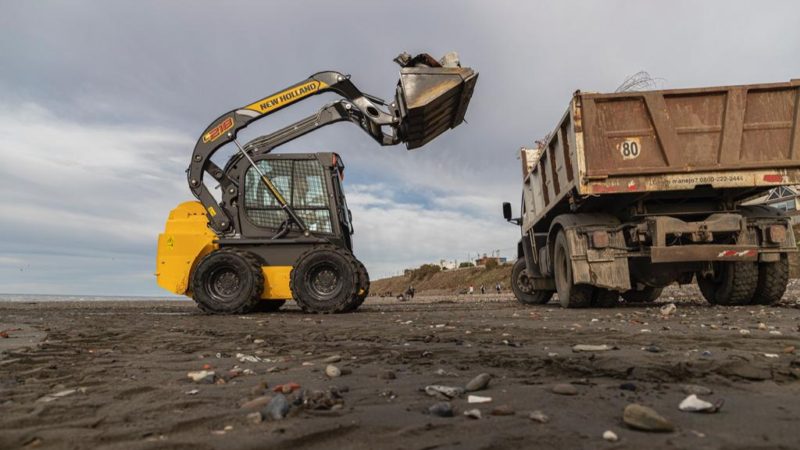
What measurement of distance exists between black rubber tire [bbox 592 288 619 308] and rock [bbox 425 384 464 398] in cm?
684

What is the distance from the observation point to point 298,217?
9203mm

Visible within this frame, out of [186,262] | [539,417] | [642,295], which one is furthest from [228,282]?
[642,295]

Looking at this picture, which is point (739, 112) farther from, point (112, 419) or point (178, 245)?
point (178, 245)

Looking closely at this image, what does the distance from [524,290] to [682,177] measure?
5.91 metres

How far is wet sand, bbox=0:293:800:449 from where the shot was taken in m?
1.74

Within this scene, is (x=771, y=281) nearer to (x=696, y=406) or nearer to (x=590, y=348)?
(x=590, y=348)

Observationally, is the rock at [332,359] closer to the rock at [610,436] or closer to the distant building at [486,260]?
the rock at [610,436]

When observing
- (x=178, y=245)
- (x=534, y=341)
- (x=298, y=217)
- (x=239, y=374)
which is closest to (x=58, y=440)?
(x=239, y=374)

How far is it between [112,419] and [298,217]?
7.28 metres

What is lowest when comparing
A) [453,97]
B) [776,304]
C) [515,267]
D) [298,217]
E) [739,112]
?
[776,304]

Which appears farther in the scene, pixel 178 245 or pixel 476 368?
pixel 178 245

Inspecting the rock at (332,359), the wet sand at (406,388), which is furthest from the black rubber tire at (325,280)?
the rock at (332,359)

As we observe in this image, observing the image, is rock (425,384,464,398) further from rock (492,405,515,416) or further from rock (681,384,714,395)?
rock (681,384,714,395)

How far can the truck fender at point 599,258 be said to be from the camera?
711 centimetres
